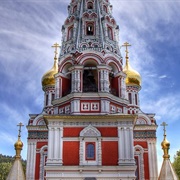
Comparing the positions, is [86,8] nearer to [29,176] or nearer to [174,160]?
[29,176]

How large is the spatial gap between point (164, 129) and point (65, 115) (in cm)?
592

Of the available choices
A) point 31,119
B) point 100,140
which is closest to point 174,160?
point 31,119

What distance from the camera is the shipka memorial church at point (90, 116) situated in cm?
1509

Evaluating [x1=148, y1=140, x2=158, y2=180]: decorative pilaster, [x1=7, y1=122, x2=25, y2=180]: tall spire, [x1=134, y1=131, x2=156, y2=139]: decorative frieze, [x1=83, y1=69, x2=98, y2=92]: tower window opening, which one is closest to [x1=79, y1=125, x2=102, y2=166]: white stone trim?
[x1=83, y1=69, x2=98, y2=92]: tower window opening

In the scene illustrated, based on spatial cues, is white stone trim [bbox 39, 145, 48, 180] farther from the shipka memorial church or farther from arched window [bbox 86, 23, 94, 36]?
arched window [bbox 86, 23, 94, 36]

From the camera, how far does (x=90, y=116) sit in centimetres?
1571

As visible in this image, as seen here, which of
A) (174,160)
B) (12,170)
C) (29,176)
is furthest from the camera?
(174,160)

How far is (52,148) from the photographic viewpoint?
15.3m

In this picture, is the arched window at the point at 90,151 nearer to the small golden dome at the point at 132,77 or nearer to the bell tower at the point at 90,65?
the bell tower at the point at 90,65

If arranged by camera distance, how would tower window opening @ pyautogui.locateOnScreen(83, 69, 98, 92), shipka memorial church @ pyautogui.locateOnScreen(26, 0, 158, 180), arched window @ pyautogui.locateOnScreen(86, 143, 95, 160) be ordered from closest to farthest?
shipka memorial church @ pyautogui.locateOnScreen(26, 0, 158, 180)
arched window @ pyautogui.locateOnScreen(86, 143, 95, 160)
tower window opening @ pyautogui.locateOnScreen(83, 69, 98, 92)

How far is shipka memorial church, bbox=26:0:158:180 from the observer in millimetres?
15094

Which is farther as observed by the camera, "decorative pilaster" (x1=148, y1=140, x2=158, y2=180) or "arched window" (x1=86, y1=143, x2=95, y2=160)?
"decorative pilaster" (x1=148, y1=140, x2=158, y2=180)

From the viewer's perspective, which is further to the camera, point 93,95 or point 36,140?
point 36,140

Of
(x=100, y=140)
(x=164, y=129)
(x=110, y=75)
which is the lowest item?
(x=100, y=140)
